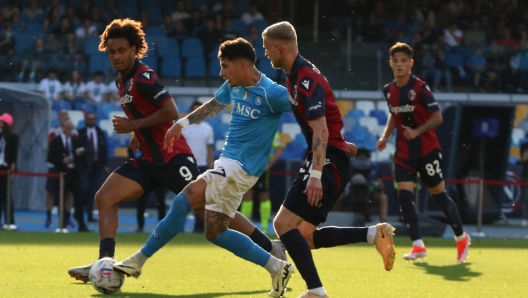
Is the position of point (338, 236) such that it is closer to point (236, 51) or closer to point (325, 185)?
point (325, 185)

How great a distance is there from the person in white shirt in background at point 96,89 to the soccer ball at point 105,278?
1353 cm

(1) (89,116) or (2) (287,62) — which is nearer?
(2) (287,62)

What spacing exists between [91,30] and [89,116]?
689 cm

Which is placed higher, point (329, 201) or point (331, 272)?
point (329, 201)

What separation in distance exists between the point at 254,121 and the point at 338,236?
1054 millimetres

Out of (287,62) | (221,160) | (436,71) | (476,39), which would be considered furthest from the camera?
(476,39)

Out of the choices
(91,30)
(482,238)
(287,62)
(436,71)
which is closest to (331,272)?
(287,62)

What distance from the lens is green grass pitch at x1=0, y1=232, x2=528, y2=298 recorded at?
7.34 meters

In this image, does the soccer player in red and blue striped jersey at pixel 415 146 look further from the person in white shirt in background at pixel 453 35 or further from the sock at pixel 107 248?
the person in white shirt in background at pixel 453 35

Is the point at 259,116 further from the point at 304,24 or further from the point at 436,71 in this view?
the point at 304,24

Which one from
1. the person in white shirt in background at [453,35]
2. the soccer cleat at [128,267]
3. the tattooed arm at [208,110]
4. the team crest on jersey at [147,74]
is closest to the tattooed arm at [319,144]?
the tattooed arm at [208,110]

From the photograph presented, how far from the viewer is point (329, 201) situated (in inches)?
261

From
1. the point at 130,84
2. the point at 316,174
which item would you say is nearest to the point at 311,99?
the point at 316,174

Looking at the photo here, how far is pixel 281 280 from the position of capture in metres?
6.84
